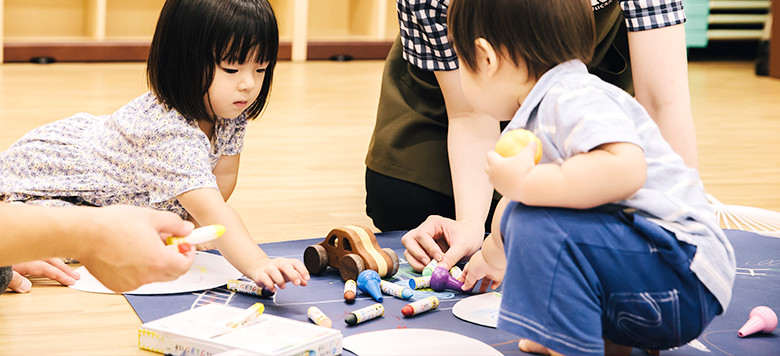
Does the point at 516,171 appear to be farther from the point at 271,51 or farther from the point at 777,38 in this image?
the point at 777,38

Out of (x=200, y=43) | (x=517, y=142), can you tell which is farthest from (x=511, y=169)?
(x=200, y=43)

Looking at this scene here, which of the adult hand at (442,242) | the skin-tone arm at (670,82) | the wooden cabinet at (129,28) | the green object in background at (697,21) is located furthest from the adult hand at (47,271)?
the green object in background at (697,21)

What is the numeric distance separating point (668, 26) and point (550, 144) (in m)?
0.41

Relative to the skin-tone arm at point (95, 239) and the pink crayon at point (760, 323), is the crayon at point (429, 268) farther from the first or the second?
the skin-tone arm at point (95, 239)

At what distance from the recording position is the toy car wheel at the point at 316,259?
126cm

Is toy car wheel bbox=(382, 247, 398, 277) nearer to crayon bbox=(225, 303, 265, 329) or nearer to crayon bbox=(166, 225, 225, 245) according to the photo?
crayon bbox=(225, 303, 265, 329)

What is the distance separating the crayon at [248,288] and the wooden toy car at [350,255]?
0.12 meters

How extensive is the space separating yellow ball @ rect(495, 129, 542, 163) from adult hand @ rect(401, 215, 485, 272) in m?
0.42

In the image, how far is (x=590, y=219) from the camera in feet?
2.87

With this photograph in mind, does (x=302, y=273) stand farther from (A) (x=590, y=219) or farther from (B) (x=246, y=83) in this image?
(A) (x=590, y=219)

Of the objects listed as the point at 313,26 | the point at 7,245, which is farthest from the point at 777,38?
the point at 7,245

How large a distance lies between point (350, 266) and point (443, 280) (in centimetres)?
13

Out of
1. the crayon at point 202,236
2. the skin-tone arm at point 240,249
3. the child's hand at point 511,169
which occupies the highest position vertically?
the child's hand at point 511,169

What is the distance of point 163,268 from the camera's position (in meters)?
0.79
